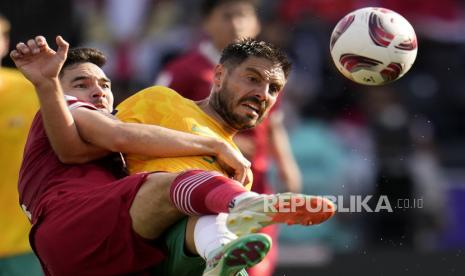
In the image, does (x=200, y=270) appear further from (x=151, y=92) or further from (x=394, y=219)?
(x=394, y=219)

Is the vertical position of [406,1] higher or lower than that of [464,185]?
higher

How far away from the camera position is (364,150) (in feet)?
45.5

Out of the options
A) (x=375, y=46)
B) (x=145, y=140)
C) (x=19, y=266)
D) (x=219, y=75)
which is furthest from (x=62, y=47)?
(x=19, y=266)

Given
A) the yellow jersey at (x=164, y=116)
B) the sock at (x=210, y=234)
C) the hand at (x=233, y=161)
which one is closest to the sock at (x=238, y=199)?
the sock at (x=210, y=234)

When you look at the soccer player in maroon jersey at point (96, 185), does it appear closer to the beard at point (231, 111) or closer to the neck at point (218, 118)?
the beard at point (231, 111)

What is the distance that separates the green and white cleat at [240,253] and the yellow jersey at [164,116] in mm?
1075

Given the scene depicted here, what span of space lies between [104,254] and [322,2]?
29.7 ft

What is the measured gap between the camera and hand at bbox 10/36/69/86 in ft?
20.1

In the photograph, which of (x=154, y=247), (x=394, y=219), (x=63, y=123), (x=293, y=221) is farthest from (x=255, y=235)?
(x=394, y=219)

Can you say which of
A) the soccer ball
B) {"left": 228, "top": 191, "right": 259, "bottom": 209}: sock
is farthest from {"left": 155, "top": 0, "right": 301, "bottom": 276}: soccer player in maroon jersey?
{"left": 228, "top": 191, "right": 259, "bottom": 209}: sock

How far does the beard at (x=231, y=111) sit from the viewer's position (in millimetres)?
6633

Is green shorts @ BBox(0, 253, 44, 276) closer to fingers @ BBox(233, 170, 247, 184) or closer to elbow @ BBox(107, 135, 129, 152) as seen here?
elbow @ BBox(107, 135, 129, 152)

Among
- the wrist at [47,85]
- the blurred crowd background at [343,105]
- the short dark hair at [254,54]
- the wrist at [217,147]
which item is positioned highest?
the wrist at [47,85]

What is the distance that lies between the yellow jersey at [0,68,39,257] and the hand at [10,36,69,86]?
2.72m
